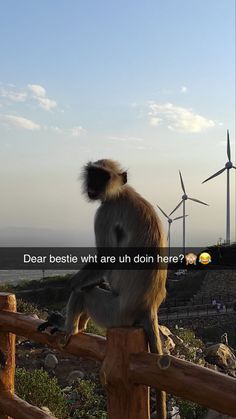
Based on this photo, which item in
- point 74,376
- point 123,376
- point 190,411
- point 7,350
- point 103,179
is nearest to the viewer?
point 123,376

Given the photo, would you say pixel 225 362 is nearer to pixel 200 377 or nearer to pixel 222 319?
pixel 200 377

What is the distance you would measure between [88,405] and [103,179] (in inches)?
235

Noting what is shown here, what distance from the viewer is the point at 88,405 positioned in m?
9.87

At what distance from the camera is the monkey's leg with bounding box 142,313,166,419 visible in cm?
387

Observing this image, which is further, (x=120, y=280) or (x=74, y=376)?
(x=74, y=376)

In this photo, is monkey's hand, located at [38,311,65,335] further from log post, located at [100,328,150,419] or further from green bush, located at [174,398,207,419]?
green bush, located at [174,398,207,419]

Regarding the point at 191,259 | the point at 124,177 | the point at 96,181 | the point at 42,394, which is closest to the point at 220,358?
the point at 42,394

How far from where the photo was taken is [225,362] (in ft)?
47.3

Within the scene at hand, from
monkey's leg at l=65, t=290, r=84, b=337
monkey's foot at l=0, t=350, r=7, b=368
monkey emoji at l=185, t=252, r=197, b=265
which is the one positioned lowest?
monkey's foot at l=0, t=350, r=7, b=368

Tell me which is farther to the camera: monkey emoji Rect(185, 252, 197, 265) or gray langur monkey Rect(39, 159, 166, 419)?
monkey emoji Rect(185, 252, 197, 265)

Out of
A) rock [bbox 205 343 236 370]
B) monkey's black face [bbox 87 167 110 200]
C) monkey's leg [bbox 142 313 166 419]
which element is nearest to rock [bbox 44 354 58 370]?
rock [bbox 205 343 236 370]

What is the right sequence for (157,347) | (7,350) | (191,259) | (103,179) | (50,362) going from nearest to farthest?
(157,347), (103,179), (7,350), (50,362), (191,259)

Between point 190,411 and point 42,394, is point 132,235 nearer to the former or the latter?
point 42,394

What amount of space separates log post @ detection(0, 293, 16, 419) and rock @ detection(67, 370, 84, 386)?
22.5 feet
